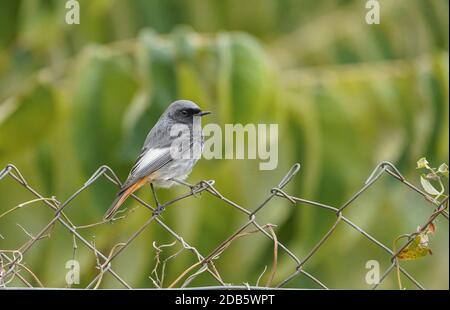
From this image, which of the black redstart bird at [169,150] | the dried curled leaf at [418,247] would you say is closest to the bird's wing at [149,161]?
the black redstart bird at [169,150]

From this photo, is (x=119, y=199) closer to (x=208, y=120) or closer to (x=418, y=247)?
(x=418, y=247)

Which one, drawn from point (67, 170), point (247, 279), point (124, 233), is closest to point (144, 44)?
point (67, 170)

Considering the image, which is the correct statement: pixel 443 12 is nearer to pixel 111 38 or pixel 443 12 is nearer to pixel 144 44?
pixel 111 38

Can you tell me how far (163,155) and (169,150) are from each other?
36mm

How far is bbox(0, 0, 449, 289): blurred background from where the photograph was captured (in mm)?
3445

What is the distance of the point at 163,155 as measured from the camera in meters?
2.48

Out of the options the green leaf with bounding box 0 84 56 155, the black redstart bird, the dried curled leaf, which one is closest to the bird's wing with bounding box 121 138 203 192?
the black redstart bird

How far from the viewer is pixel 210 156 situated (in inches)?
131

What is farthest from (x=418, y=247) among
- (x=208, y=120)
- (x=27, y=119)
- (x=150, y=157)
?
(x=27, y=119)

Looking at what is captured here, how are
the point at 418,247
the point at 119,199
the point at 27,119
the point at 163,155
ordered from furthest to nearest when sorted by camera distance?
the point at 27,119 < the point at 163,155 < the point at 119,199 < the point at 418,247

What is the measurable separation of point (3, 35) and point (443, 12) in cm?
218

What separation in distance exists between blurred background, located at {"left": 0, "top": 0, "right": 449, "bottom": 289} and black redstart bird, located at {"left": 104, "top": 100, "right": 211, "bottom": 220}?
2.01 feet
